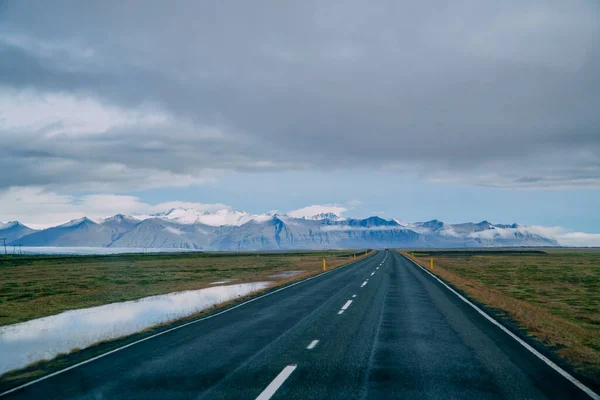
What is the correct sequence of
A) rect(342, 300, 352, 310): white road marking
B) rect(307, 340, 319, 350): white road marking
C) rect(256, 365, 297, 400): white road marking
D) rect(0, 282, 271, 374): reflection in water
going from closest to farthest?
rect(256, 365, 297, 400): white road marking, rect(307, 340, 319, 350): white road marking, rect(0, 282, 271, 374): reflection in water, rect(342, 300, 352, 310): white road marking

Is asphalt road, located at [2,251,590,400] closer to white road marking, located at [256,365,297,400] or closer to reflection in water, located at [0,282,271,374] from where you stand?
white road marking, located at [256,365,297,400]

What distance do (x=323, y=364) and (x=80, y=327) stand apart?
1117cm

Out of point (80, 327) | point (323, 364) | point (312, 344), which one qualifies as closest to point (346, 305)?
point (312, 344)

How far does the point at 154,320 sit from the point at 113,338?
165 inches

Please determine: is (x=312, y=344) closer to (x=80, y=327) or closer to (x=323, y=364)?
(x=323, y=364)

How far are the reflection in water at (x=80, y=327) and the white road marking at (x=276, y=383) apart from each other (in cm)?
623

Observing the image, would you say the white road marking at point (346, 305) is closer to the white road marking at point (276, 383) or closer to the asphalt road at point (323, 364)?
the asphalt road at point (323, 364)

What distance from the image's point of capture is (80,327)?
1620 cm

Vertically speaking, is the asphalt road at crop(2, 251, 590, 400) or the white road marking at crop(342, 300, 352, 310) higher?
the asphalt road at crop(2, 251, 590, 400)

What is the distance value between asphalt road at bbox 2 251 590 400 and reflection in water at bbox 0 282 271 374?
2534 millimetres

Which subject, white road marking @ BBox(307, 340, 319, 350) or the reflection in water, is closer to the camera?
white road marking @ BBox(307, 340, 319, 350)

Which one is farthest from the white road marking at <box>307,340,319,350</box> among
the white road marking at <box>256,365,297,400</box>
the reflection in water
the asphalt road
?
the reflection in water

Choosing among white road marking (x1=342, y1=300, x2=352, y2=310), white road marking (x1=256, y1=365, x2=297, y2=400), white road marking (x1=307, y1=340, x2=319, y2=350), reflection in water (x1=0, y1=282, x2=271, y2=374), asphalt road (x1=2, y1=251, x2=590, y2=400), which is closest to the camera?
white road marking (x1=256, y1=365, x2=297, y2=400)

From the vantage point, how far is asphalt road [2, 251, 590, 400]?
722 cm
